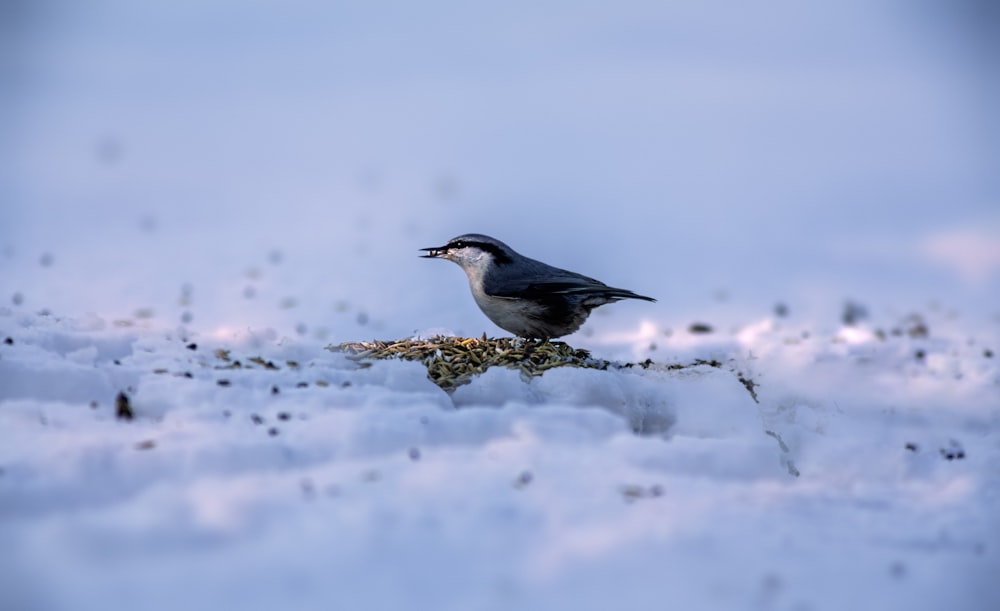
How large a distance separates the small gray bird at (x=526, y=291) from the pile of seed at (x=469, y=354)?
151 millimetres

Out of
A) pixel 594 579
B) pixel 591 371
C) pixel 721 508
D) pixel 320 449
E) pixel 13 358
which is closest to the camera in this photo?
pixel 594 579

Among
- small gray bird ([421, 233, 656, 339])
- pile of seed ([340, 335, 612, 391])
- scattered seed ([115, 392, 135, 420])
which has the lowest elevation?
scattered seed ([115, 392, 135, 420])

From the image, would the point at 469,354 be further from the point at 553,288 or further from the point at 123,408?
the point at 123,408

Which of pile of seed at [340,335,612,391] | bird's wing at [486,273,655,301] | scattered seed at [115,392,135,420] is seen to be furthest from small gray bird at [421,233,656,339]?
scattered seed at [115,392,135,420]

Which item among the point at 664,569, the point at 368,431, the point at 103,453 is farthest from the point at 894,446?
the point at 103,453

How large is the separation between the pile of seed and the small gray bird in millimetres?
151

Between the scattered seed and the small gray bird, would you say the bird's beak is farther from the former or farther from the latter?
the scattered seed

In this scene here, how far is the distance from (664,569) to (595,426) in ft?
4.46

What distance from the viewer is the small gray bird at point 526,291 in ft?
20.2

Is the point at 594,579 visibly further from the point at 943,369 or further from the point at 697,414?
the point at 943,369

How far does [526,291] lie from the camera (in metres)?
6.22

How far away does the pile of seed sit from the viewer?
18.6ft

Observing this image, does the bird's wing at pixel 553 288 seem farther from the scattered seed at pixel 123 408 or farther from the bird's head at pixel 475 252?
the scattered seed at pixel 123 408

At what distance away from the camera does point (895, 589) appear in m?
3.36
